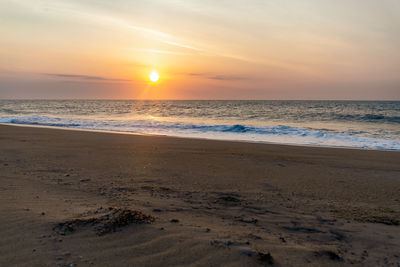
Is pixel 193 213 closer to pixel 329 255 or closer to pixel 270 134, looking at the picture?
pixel 329 255

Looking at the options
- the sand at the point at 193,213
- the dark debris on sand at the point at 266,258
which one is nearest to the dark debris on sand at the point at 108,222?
the sand at the point at 193,213

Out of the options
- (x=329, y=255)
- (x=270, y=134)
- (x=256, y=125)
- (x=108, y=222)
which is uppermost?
(x=108, y=222)

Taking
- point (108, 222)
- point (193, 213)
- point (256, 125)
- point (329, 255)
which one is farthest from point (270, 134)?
point (108, 222)

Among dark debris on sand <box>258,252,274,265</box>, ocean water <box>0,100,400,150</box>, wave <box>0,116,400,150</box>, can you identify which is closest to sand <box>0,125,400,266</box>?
dark debris on sand <box>258,252,274,265</box>

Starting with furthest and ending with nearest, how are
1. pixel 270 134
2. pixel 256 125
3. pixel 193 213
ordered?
pixel 256 125
pixel 270 134
pixel 193 213

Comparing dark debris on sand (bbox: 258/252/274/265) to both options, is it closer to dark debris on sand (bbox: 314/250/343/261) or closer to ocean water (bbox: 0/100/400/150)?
dark debris on sand (bbox: 314/250/343/261)

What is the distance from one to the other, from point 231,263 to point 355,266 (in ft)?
4.02

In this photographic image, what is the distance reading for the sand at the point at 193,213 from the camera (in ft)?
8.80

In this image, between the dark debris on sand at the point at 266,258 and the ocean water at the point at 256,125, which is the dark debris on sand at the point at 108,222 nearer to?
the dark debris on sand at the point at 266,258

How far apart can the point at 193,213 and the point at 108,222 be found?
1.18 meters

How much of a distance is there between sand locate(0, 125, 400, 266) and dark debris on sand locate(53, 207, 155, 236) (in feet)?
0.04

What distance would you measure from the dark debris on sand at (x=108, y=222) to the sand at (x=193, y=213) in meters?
0.01

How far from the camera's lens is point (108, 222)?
3.20 meters

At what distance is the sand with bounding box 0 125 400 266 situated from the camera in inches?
106
